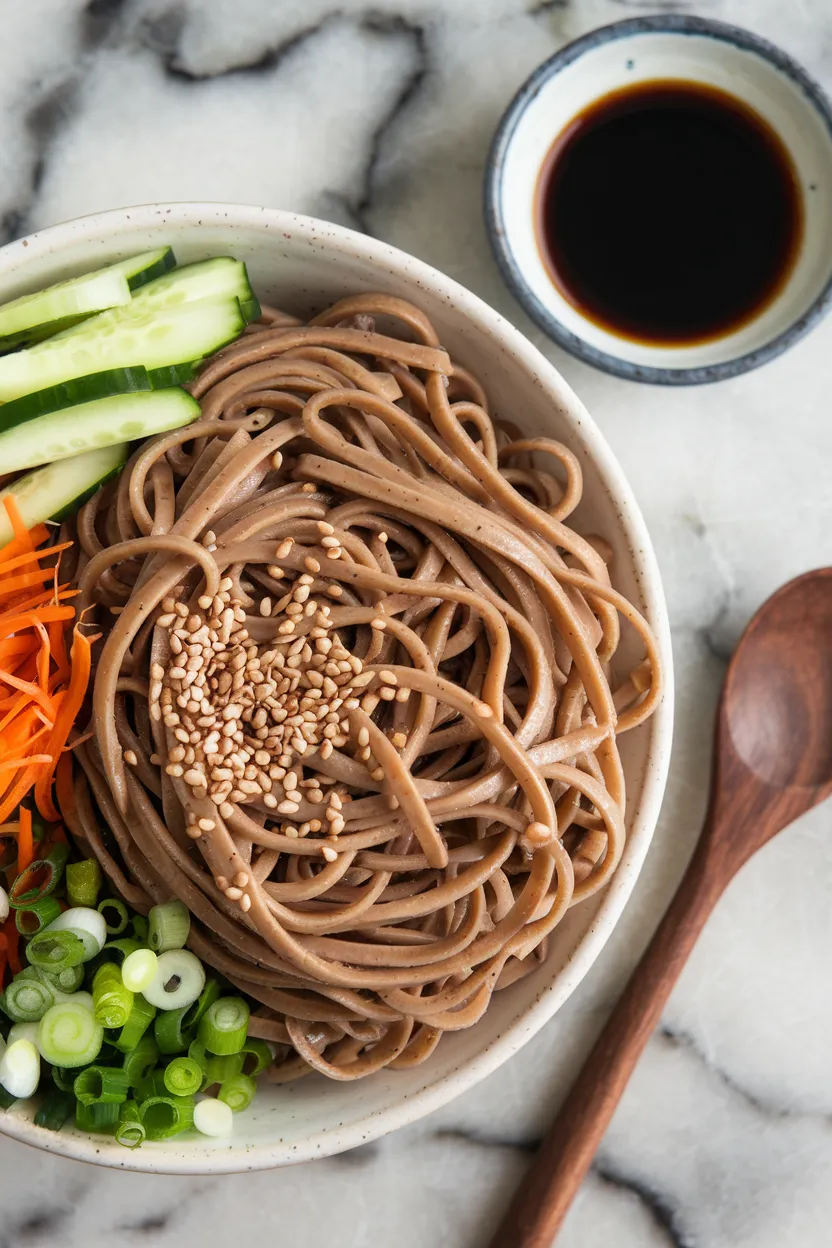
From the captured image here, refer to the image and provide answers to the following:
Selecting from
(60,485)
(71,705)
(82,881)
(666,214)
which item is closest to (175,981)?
(82,881)

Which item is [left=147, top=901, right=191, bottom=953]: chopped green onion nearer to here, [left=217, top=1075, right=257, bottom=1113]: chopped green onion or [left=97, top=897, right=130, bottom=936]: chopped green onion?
[left=97, top=897, right=130, bottom=936]: chopped green onion

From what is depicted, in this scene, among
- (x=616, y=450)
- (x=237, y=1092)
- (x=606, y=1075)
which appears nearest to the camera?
(x=237, y=1092)

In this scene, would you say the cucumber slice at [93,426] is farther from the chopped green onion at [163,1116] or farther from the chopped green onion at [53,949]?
the chopped green onion at [163,1116]

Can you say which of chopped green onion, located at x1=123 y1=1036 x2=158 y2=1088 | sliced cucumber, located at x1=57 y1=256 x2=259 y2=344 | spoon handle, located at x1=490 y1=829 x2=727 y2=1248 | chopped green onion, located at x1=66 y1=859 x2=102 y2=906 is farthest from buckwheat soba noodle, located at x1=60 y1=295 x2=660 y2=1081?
spoon handle, located at x1=490 y1=829 x2=727 y2=1248

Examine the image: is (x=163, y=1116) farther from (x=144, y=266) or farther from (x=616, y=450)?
(x=616, y=450)

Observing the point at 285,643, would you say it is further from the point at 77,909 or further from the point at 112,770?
the point at 77,909
